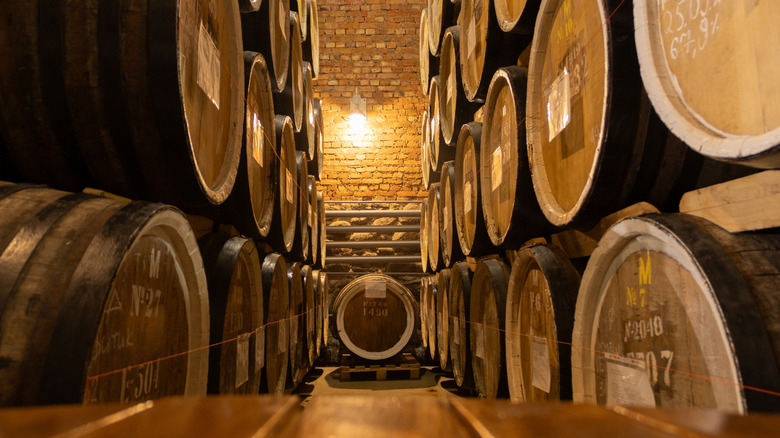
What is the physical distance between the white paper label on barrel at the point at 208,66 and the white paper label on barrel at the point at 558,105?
1.14m

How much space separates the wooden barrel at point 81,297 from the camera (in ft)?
2.47

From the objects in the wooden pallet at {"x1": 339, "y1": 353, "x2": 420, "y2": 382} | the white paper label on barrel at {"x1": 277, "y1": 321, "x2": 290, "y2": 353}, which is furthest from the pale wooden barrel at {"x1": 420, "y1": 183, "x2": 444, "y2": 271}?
the white paper label on barrel at {"x1": 277, "y1": 321, "x2": 290, "y2": 353}

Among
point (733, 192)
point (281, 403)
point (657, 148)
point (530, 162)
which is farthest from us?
point (530, 162)

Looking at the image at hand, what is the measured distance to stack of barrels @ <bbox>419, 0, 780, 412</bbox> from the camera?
74cm

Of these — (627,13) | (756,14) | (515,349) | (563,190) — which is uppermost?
(627,13)

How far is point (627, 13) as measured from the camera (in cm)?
114

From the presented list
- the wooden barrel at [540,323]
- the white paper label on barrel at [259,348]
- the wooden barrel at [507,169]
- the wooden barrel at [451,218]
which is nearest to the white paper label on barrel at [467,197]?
the wooden barrel at [451,218]

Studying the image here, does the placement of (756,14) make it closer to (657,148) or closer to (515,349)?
(657,148)

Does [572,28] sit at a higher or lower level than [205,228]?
higher

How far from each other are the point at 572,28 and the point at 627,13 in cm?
35

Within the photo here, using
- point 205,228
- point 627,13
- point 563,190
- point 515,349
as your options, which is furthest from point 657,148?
point 205,228

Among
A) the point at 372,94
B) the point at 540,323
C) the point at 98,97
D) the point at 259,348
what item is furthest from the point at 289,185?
the point at 372,94

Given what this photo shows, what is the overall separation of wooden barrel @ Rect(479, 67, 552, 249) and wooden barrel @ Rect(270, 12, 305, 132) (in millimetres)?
1735

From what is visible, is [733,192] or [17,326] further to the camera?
[733,192]
